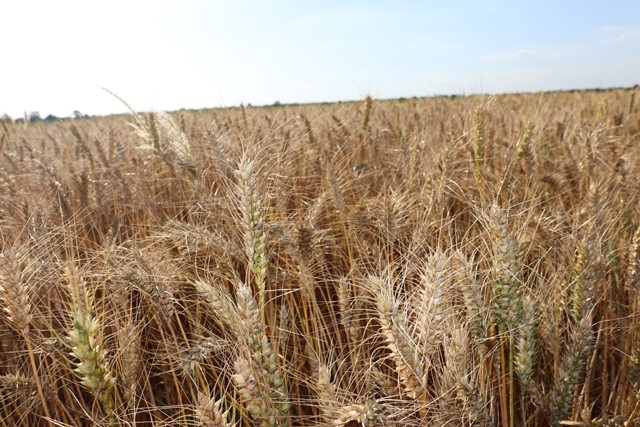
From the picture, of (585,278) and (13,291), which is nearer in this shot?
(13,291)

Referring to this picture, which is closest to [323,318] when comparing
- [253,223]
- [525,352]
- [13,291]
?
[253,223]

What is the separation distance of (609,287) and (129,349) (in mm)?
1660

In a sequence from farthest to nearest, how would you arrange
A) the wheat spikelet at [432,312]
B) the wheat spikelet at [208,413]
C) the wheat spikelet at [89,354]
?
the wheat spikelet at [432,312]
the wheat spikelet at [89,354]
the wheat spikelet at [208,413]

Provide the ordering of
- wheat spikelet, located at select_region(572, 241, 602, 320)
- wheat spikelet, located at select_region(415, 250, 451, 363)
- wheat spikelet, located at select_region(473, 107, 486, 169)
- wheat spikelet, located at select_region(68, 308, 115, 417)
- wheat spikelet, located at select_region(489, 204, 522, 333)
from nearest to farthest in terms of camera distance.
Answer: wheat spikelet, located at select_region(68, 308, 115, 417)
wheat spikelet, located at select_region(415, 250, 451, 363)
wheat spikelet, located at select_region(489, 204, 522, 333)
wheat spikelet, located at select_region(572, 241, 602, 320)
wheat spikelet, located at select_region(473, 107, 486, 169)

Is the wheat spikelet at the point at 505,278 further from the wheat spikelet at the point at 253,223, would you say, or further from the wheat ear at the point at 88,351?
the wheat ear at the point at 88,351

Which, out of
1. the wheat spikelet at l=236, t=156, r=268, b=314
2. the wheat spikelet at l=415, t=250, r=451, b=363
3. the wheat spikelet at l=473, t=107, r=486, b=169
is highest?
the wheat spikelet at l=473, t=107, r=486, b=169

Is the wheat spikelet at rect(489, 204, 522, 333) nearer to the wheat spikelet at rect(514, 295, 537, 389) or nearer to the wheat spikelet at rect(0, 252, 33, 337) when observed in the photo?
the wheat spikelet at rect(514, 295, 537, 389)

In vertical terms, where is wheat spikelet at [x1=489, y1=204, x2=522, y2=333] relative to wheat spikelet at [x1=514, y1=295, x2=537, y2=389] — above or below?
above

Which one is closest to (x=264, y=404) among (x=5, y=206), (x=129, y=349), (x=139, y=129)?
(x=129, y=349)

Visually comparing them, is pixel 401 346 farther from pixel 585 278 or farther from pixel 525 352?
pixel 585 278

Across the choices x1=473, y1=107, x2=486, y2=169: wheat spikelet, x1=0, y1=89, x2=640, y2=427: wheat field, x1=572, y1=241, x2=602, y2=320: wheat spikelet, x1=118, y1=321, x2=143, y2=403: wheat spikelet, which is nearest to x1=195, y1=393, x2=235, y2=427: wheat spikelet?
x1=0, y1=89, x2=640, y2=427: wheat field

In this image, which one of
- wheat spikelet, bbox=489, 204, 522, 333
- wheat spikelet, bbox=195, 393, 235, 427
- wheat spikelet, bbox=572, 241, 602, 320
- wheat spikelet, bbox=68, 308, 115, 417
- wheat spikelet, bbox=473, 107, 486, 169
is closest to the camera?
wheat spikelet, bbox=195, 393, 235, 427

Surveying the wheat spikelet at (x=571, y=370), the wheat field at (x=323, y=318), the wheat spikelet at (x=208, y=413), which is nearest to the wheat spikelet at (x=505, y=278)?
the wheat field at (x=323, y=318)

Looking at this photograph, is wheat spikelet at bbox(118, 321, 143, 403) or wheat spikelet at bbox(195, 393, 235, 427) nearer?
wheat spikelet at bbox(195, 393, 235, 427)
